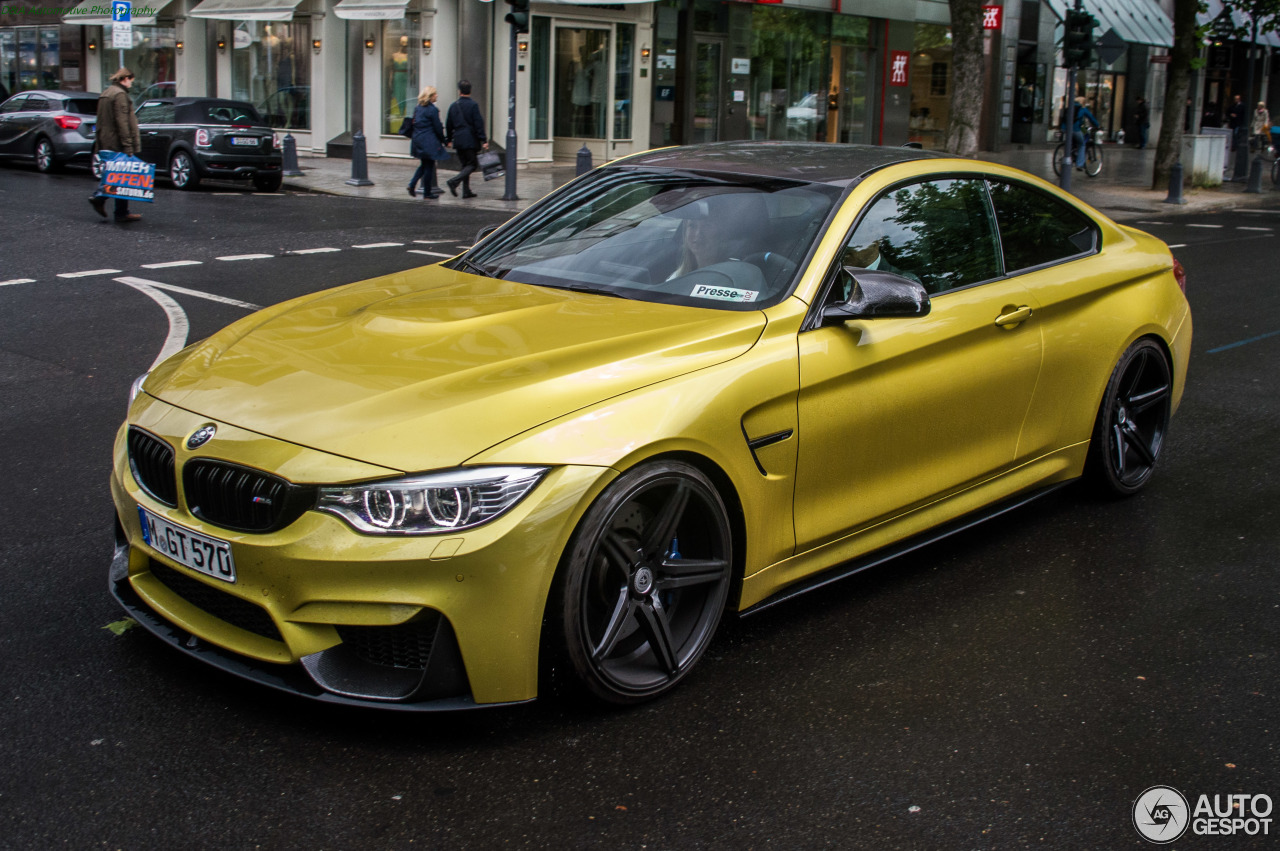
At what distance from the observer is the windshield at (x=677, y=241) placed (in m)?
4.20

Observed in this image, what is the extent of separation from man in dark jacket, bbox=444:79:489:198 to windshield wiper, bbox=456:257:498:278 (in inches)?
628

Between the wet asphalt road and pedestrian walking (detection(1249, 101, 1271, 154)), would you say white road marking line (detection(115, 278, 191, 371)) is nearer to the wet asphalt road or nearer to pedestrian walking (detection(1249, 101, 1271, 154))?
the wet asphalt road

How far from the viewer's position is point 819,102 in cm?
3369

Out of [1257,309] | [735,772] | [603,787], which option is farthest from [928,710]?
[1257,309]

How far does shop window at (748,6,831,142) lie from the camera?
3162 cm

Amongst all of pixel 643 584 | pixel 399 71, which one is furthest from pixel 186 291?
pixel 399 71

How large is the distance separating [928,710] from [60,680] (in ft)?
8.22

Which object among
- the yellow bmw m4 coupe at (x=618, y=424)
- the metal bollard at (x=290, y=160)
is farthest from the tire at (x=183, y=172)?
the yellow bmw m4 coupe at (x=618, y=424)

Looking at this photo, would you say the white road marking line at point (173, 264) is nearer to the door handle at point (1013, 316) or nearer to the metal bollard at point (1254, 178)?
the door handle at point (1013, 316)

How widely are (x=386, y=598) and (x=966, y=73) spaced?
865 inches

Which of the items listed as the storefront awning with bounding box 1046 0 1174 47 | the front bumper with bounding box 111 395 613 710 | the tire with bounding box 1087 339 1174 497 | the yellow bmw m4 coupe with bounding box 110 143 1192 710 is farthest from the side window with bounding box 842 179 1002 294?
the storefront awning with bounding box 1046 0 1174 47

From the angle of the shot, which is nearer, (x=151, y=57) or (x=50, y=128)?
(x=50, y=128)

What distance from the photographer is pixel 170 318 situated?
9.59 m

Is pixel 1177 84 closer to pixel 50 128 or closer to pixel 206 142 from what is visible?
pixel 206 142
